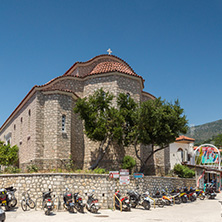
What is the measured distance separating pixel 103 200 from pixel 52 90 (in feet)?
34.7

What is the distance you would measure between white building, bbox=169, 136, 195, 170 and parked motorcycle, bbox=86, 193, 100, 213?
88.3ft

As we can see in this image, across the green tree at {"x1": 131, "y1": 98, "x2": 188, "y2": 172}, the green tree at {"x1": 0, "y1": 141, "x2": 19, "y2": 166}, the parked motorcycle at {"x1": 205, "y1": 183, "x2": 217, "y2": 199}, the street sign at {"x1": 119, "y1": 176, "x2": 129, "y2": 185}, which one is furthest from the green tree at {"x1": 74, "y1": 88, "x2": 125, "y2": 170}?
the green tree at {"x1": 0, "y1": 141, "x2": 19, "y2": 166}

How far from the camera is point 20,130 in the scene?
95.0 feet

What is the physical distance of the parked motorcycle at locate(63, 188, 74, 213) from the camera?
49.1 ft

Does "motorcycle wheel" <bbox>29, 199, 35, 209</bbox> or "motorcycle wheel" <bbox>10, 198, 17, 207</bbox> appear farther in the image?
"motorcycle wheel" <bbox>10, 198, 17, 207</bbox>

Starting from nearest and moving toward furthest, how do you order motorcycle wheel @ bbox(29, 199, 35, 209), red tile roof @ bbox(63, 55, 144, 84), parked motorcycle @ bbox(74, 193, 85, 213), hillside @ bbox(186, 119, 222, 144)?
1. parked motorcycle @ bbox(74, 193, 85, 213)
2. motorcycle wheel @ bbox(29, 199, 35, 209)
3. red tile roof @ bbox(63, 55, 144, 84)
4. hillside @ bbox(186, 119, 222, 144)

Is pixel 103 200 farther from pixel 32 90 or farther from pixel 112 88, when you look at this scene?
pixel 32 90

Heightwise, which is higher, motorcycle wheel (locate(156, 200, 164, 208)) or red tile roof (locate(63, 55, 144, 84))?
red tile roof (locate(63, 55, 144, 84))

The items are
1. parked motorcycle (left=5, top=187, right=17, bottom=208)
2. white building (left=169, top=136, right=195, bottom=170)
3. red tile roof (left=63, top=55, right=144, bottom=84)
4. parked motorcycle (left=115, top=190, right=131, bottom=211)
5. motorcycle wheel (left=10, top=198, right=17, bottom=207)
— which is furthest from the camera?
white building (left=169, top=136, right=195, bottom=170)

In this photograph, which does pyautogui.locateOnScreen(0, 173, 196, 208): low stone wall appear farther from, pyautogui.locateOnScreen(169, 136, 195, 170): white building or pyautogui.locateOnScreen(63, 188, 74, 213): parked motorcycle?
pyautogui.locateOnScreen(169, 136, 195, 170): white building

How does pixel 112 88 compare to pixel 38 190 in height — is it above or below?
above

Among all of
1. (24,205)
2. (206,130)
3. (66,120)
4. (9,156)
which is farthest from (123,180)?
(206,130)

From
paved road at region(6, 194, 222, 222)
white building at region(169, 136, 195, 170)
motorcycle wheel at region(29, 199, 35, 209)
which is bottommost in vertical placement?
paved road at region(6, 194, 222, 222)

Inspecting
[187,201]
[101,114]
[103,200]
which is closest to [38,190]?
[103,200]
